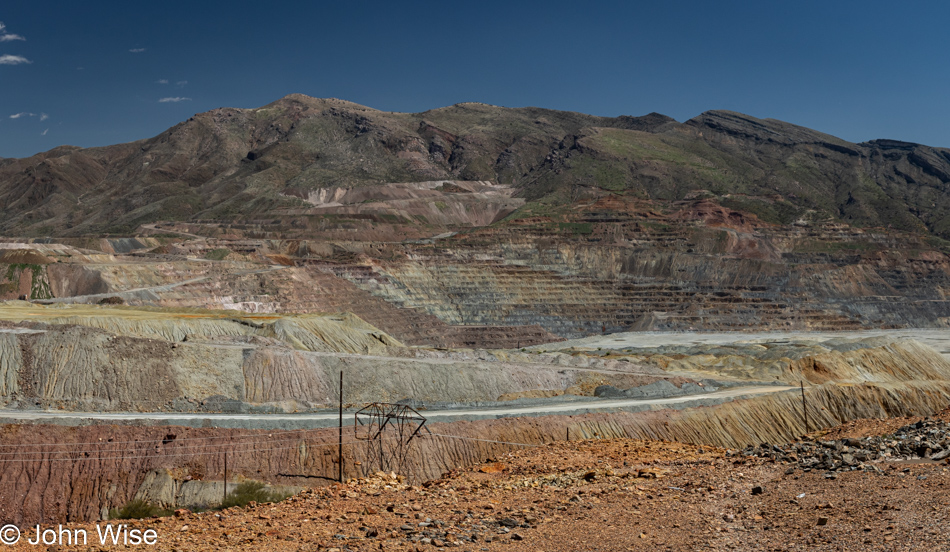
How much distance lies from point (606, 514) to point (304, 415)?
1297cm

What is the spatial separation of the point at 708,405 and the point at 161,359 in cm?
2327

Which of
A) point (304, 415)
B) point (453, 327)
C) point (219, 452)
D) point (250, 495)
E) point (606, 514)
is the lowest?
point (250, 495)

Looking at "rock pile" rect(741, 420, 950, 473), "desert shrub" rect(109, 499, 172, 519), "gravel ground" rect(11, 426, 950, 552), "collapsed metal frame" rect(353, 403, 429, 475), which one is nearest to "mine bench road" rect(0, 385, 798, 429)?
"collapsed metal frame" rect(353, 403, 429, 475)

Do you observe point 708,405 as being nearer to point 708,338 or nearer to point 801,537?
point 801,537

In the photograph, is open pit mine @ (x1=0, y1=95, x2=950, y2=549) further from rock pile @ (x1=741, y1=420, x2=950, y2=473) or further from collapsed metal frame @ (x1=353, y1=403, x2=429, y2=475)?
rock pile @ (x1=741, y1=420, x2=950, y2=473)

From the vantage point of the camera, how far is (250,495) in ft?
70.7

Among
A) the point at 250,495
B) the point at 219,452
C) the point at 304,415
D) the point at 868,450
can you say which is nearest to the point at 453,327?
the point at 304,415

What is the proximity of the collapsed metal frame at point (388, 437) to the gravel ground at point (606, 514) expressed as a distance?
1370 millimetres

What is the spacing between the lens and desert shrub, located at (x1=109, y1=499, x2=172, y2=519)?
802 inches

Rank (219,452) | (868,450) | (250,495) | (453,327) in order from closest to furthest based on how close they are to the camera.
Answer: (250,495), (219,452), (868,450), (453,327)

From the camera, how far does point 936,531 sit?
1495cm

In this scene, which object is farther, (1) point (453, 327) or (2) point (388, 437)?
(1) point (453, 327)

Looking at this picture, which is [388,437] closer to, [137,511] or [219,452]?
[219,452]

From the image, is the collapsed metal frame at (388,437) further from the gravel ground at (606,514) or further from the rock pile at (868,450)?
the rock pile at (868,450)
